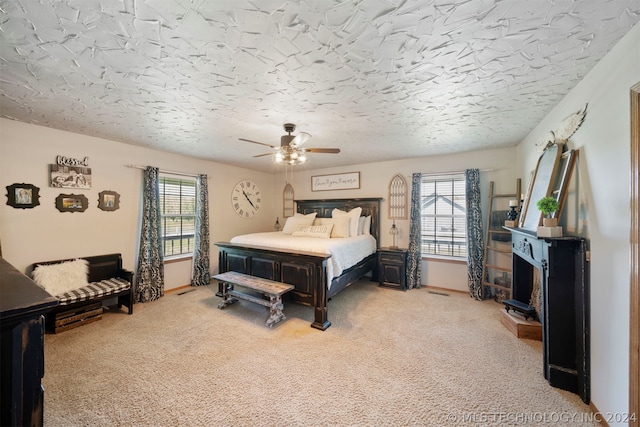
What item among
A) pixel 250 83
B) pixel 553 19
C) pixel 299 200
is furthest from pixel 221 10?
pixel 299 200

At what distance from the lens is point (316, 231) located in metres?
4.39

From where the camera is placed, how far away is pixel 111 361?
88.8 inches

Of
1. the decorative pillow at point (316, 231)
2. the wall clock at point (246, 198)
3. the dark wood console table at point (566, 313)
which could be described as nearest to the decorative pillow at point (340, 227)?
the decorative pillow at point (316, 231)

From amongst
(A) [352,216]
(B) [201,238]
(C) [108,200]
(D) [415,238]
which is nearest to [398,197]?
(D) [415,238]

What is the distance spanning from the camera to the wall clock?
5387mm

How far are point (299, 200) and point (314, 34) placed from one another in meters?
4.54

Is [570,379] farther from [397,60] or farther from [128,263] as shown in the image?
[128,263]

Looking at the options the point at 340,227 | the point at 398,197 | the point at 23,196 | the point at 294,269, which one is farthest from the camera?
the point at 398,197

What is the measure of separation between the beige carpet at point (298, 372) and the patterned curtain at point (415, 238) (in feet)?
3.52

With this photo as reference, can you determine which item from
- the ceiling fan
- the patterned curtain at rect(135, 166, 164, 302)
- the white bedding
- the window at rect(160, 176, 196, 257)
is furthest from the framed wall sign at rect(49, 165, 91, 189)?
the ceiling fan

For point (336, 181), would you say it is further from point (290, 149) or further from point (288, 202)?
point (290, 149)

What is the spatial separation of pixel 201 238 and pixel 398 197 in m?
3.99

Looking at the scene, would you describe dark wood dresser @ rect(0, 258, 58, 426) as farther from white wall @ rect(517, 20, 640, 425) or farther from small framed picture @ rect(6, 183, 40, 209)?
small framed picture @ rect(6, 183, 40, 209)

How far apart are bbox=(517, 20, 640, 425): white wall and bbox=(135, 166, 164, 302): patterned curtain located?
516 centimetres
